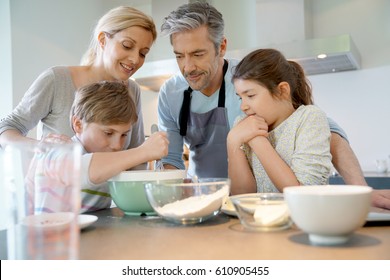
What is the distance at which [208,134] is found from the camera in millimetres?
1667

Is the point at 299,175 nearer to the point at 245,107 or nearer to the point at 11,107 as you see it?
the point at 245,107

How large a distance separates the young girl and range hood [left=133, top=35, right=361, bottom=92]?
1.46 m

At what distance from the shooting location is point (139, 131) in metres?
1.66

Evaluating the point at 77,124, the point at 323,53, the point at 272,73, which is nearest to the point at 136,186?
the point at 77,124

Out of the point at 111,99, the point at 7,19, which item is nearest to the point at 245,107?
the point at 111,99

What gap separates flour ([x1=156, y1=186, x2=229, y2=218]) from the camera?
767 millimetres

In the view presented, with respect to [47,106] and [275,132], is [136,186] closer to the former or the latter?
[275,132]

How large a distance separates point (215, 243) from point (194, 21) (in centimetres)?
104

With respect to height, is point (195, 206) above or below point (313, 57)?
below


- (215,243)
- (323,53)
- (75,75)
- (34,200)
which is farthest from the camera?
(323,53)

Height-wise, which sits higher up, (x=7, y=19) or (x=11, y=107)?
(x=7, y=19)

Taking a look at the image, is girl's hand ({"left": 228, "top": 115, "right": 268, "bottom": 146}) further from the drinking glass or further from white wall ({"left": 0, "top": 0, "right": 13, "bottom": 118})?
white wall ({"left": 0, "top": 0, "right": 13, "bottom": 118})
